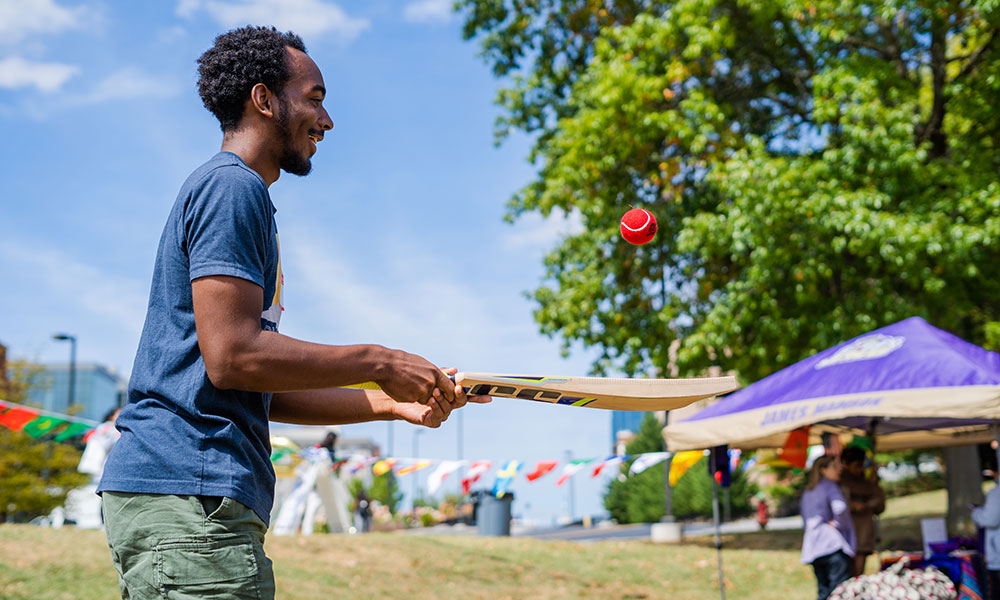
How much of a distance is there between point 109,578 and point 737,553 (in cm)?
1099

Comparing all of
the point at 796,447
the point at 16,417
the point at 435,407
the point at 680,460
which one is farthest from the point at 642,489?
the point at 435,407

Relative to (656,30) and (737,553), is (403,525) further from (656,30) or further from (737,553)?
(656,30)

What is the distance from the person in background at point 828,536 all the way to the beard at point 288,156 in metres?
8.14

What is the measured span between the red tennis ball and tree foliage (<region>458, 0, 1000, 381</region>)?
965 cm

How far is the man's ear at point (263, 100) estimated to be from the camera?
2.22 m

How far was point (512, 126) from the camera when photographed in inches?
710

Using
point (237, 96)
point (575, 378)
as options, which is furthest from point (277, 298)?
point (575, 378)

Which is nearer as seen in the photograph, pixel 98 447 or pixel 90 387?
pixel 98 447

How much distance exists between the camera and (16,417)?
11.5 m

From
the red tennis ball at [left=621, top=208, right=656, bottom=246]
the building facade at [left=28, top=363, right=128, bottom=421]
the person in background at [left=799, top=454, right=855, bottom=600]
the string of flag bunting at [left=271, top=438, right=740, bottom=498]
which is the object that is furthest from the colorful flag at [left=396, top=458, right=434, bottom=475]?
the building facade at [left=28, top=363, right=128, bottom=421]

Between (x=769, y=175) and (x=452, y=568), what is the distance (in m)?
7.29

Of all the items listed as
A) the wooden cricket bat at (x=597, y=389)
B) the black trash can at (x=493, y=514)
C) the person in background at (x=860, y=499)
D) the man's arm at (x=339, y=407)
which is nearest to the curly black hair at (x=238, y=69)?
the man's arm at (x=339, y=407)

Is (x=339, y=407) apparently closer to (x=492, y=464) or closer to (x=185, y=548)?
(x=185, y=548)

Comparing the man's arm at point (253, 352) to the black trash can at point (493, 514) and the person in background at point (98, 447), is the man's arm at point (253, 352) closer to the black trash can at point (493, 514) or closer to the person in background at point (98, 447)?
the person in background at point (98, 447)
